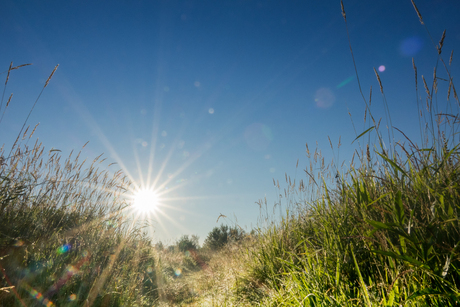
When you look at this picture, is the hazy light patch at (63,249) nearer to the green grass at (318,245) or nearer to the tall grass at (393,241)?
the green grass at (318,245)

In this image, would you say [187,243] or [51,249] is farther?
[187,243]

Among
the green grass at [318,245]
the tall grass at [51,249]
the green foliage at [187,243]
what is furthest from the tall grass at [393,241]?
the green foliage at [187,243]

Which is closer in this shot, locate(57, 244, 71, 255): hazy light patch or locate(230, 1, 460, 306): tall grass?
locate(230, 1, 460, 306): tall grass

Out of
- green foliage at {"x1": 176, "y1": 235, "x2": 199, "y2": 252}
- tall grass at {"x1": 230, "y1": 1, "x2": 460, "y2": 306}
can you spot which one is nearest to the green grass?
tall grass at {"x1": 230, "y1": 1, "x2": 460, "y2": 306}

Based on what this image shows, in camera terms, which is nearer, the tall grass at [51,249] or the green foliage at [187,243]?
the tall grass at [51,249]

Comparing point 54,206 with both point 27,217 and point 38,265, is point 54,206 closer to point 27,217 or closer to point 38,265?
point 27,217

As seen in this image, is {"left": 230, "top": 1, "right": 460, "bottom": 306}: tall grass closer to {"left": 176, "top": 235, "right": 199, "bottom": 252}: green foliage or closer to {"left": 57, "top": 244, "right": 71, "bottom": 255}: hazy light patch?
{"left": 57, "top": 244, "right": 71, "bottom": 255}: hazy light patch

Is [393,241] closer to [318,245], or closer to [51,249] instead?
[318,245]

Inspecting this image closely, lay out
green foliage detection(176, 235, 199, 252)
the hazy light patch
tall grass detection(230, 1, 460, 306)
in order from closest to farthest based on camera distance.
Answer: tall grass detection(230, 1, 460, 306) → the hazy light patch → green foliage detection(176, 235, 199, 252)

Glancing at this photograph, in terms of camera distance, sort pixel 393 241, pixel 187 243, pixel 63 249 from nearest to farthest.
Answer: pixel 393 241 < pixel 63 249 < pixel 187 243

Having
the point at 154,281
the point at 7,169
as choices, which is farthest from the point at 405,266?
the point at 154,281

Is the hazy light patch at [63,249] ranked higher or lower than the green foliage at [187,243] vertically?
lower

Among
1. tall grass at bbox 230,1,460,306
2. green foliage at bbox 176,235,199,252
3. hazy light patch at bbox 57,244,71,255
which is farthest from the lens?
green foliage at bbox 176,235,199,252

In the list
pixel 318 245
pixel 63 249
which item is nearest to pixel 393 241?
pixel 318 245
